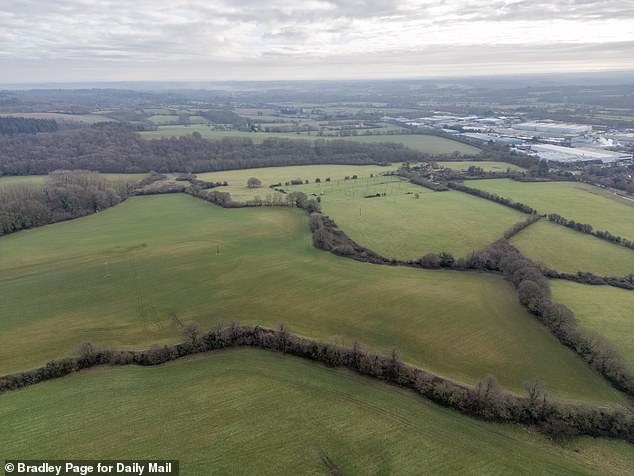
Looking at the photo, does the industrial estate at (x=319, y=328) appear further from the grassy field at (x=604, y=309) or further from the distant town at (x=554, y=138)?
the distant town at (x=554, y=138)

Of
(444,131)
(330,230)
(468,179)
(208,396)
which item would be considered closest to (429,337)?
(208,396)

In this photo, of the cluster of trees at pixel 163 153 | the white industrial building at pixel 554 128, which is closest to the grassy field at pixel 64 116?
the cluster of trees at pixel 163 153

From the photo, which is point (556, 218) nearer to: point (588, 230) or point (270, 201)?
point (588, 230)

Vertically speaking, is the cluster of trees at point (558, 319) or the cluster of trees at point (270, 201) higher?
the cluster of trees at point (270, 201)

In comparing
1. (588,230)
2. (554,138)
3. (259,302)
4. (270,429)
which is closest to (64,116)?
(259,302)

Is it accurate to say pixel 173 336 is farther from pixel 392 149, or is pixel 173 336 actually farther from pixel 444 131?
pixel 444 131

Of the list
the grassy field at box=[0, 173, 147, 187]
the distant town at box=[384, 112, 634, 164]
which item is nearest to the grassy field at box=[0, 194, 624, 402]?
the grassy field at box=[0, 173, 147, 187]
